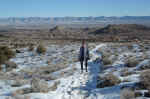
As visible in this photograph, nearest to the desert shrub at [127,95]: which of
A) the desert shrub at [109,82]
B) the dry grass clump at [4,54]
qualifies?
the desert shrub at [109,82]

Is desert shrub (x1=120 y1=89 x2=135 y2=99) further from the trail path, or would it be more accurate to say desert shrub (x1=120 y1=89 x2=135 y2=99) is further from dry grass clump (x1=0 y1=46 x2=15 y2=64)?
dry grass clump (x1=0 y1=46 x2=15 y2=64)

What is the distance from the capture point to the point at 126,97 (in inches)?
244

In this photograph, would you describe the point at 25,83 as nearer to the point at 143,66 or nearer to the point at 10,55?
the point at 143,66

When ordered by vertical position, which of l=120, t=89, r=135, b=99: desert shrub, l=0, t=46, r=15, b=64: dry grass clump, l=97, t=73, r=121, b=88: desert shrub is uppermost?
l=120, t=89, r=135, b=99: desert shrub

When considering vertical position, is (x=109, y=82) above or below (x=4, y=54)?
above

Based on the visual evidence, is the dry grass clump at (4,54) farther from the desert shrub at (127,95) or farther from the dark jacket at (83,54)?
the desert shrub at (127,95)

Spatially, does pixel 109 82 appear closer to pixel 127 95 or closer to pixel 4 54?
pixel 127 95

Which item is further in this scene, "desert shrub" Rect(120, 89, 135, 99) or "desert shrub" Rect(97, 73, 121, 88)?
"desert shrub" Rect(97, 73, 121, 88)

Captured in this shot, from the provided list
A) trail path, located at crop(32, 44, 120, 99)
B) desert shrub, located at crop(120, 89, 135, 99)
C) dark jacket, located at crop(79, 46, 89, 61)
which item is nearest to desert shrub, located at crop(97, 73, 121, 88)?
trail path, located at crop(32, 44, 120, 99)

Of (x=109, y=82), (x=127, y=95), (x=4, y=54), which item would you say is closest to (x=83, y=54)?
(x=109, y=82)

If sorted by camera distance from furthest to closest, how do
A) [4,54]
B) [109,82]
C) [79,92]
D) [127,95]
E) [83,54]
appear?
[4,54]
[83,54]
[109,82]
[79,92]
[127,95]

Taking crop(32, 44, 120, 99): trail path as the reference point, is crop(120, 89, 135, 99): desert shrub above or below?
above

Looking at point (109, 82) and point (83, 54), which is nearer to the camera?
point (109, 82)

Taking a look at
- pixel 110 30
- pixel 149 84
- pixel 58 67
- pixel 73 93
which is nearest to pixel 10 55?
pixel 58 67
